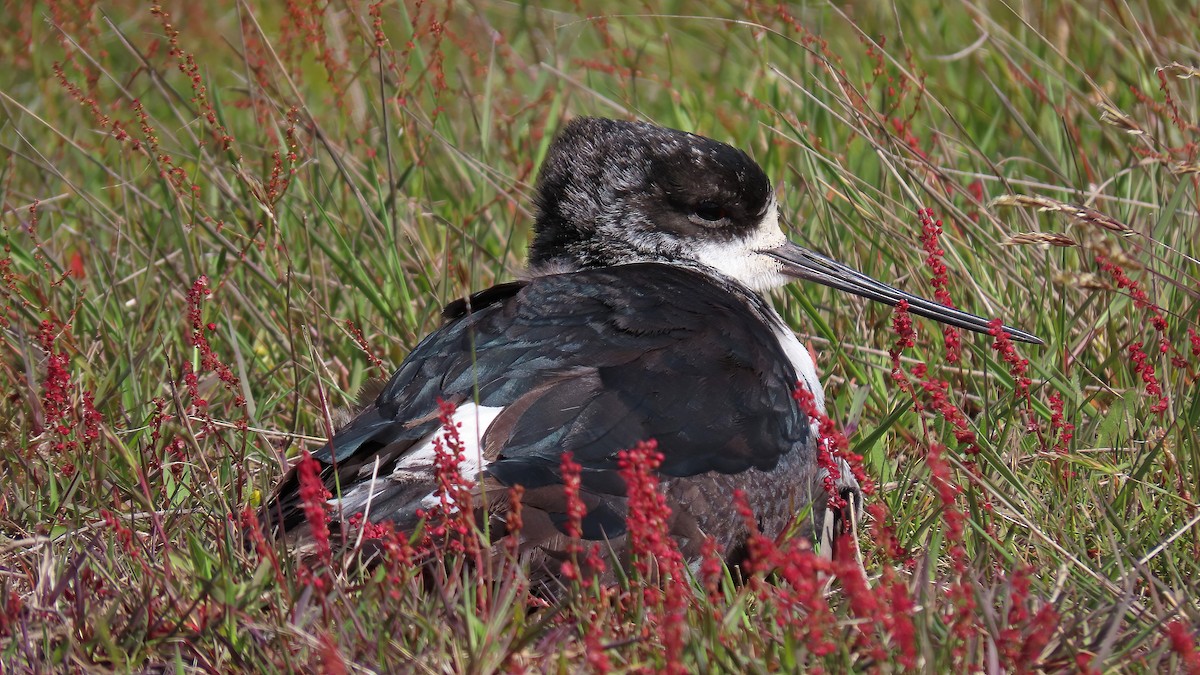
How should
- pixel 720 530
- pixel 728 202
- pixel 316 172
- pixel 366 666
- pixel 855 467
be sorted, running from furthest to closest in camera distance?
pixel 316 172
pixel 728 202
pixel 720 530
pixel 855 467
pixel 366 666

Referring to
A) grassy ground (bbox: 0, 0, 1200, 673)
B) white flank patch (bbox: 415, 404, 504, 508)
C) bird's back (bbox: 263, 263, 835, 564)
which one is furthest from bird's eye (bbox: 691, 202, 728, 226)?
white flank patch (bbox: 415, 404, 504, 508)

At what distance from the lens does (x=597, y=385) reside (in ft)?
11.4

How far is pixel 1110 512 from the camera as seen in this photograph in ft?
10.3

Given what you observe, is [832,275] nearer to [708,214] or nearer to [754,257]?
[754,257]

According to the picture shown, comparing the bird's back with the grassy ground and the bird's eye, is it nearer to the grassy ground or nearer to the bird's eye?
the grassy ground

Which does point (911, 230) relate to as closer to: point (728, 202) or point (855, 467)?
point (728, 202)

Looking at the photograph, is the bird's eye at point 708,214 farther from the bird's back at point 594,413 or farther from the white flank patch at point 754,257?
the bird's back at point 594,413

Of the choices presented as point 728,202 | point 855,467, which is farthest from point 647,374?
point 728,202

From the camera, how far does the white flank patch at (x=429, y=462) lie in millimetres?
3268

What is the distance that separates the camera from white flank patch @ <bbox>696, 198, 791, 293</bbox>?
14.5ft

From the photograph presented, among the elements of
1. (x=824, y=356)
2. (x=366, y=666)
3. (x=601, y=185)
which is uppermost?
(x=601, y=185)

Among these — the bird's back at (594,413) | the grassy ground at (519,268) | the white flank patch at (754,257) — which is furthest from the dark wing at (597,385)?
the white flank patch at (754,257)

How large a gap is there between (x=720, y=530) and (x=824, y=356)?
132 cm

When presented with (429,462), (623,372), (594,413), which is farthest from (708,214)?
(429,462)
